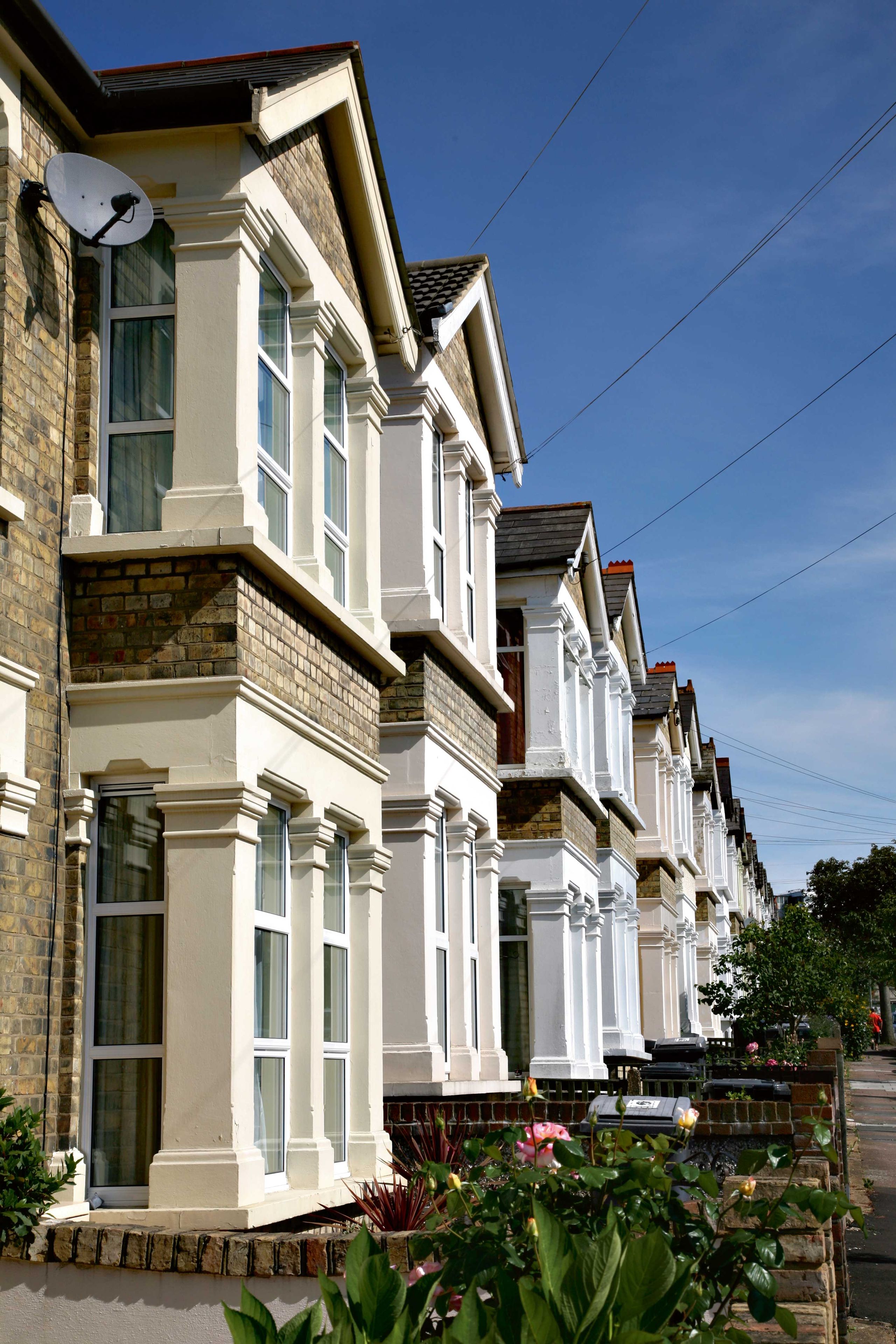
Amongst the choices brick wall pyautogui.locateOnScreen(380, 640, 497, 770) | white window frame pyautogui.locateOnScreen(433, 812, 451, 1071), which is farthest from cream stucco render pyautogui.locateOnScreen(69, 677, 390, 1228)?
white window frame pyautogui.locateOnScreen(433, 812, 451, 1071)

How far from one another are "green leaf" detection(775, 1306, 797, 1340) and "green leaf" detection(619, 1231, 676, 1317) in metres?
1.06

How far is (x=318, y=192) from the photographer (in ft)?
33.1

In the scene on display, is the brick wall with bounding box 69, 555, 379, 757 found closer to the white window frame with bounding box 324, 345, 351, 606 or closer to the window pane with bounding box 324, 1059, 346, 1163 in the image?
the white window frame with bounding box 324, 345, 351, 606

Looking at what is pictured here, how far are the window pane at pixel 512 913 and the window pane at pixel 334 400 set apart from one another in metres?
8.13

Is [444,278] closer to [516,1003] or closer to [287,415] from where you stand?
[287,415]

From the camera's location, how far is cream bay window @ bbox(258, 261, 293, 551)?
356 inches

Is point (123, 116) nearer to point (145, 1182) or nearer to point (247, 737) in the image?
point (247, 737)

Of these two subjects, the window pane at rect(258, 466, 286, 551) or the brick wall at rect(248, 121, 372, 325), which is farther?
the brick wall at rect(248, 121, 372, 325)

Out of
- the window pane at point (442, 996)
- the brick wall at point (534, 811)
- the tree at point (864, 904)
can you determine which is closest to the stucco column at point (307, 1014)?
the window pane at point (442, 996)

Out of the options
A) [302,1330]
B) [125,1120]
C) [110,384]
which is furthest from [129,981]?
[302,1330]

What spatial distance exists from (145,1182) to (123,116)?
569cm

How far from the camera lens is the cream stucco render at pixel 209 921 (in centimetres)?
730

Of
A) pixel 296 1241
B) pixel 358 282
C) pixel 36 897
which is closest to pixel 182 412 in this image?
pixel 36 897

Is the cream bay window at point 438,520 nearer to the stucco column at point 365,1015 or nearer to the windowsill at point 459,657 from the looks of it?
the windowsill at point 459,657
